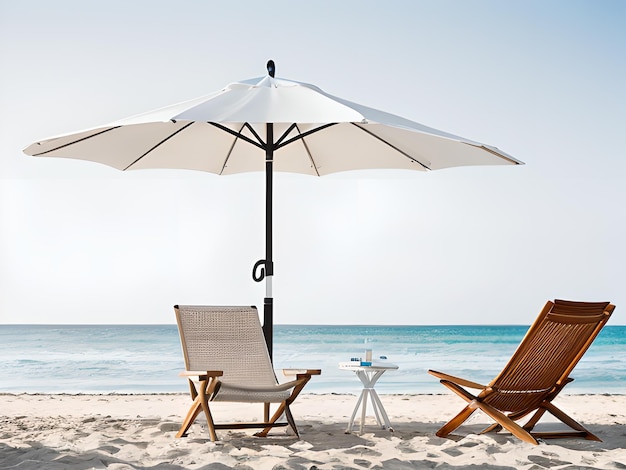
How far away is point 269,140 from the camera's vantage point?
222 inches

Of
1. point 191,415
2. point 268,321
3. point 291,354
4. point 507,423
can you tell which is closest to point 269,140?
point 268,321

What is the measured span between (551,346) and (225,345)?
195 centimetres

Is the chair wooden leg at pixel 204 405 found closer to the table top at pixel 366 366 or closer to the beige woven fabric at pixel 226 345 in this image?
the beige woven fabric at pixel 226 345

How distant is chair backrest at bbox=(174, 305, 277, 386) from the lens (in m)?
5.35

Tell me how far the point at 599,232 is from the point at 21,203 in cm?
1483

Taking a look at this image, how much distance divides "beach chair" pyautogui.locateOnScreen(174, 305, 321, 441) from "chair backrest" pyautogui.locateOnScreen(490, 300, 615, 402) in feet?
3.80

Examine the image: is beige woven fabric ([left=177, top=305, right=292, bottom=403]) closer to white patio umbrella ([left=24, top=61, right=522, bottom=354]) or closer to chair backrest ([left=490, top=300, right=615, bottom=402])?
white patio umbrella ([left=24, top=61, right=522, bottom=354])

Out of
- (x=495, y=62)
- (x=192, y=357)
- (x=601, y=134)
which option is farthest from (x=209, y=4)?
(x=192, y=357)

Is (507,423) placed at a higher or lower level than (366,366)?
lower

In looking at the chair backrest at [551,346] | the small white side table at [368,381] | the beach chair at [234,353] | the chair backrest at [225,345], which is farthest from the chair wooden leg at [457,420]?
the chair backrest at [225,345]

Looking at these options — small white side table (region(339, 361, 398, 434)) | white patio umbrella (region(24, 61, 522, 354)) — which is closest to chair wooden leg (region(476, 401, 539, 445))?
small white side table (region(339, 361, 398, 434))

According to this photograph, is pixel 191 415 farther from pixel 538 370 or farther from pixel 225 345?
pixel 538 370

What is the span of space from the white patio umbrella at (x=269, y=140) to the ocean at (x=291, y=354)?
30.0 ft

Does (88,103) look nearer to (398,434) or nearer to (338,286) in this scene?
(338,286)
